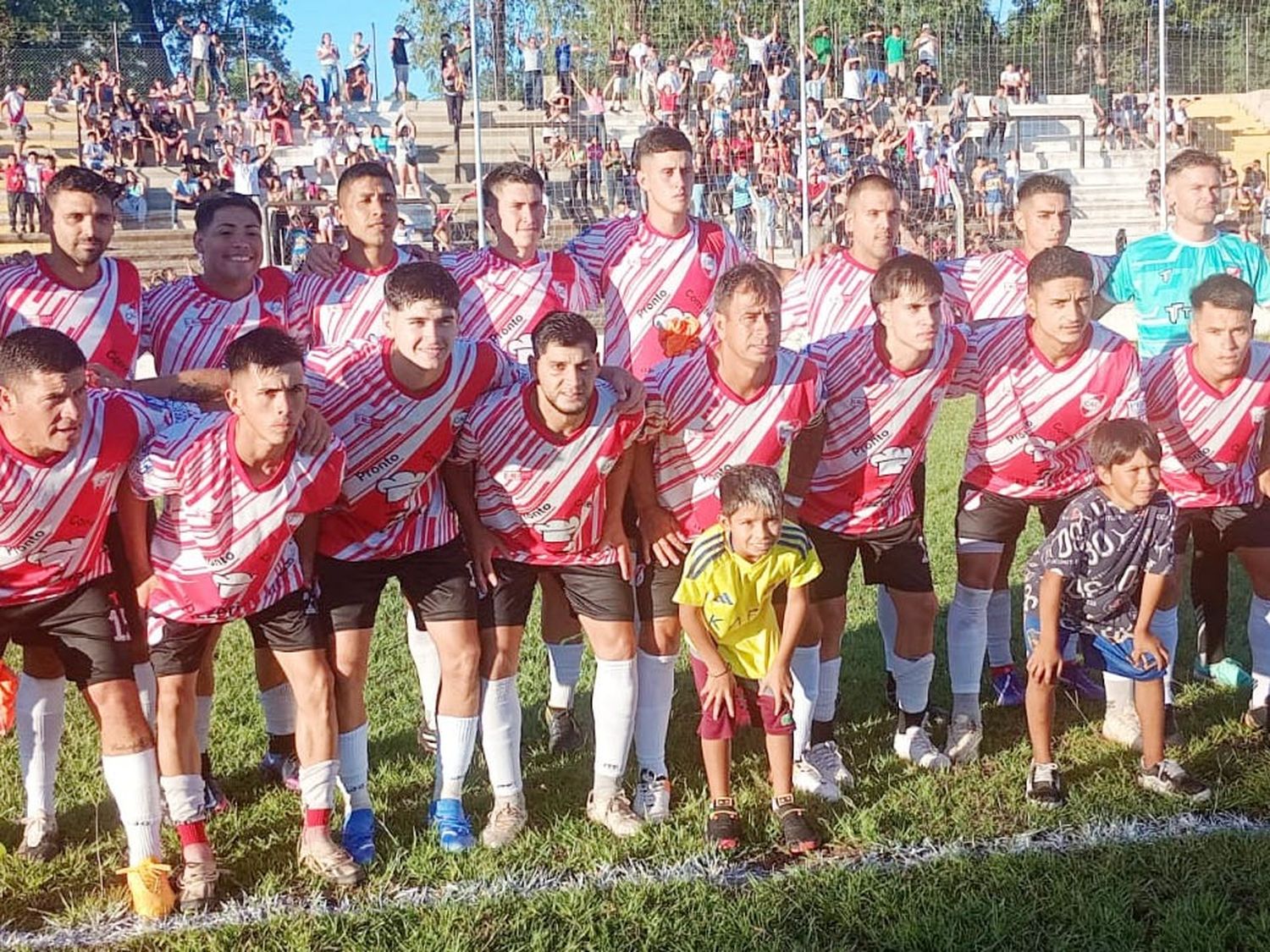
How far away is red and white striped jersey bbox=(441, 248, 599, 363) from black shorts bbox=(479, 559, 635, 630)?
1.10 m

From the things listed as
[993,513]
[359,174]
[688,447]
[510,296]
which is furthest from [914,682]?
[359,174]

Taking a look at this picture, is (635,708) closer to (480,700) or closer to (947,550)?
(480,700)

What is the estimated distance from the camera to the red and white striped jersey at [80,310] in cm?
465

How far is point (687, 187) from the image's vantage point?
5.32 metres

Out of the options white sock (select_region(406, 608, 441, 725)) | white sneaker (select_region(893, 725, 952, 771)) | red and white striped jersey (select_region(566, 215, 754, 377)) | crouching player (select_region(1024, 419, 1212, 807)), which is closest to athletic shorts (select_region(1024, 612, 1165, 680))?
crouching player (select_region(1024, 419, 1212, 807))

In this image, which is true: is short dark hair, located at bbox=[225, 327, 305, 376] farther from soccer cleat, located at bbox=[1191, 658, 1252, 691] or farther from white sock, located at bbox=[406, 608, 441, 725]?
soccer cleat, located at bbox=[1191, 658, 1252, 691]

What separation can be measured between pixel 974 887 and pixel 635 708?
1303mm

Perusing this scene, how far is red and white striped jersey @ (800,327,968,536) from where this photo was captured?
4680 millimetres

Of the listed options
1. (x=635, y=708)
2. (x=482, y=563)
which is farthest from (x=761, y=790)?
(x=482, y=563)

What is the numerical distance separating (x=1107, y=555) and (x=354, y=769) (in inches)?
105

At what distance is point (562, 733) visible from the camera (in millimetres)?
5234

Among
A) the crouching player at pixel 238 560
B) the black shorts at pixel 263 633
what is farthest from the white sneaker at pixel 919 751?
the black shorts at pixel 263 633

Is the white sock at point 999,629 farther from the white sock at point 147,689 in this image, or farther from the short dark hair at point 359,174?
the white sock at point 147,689

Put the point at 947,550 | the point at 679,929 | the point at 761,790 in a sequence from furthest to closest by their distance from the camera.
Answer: the point at 947,550 < the point at 761,790 < the point at 679,929
